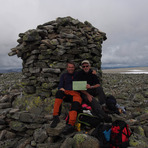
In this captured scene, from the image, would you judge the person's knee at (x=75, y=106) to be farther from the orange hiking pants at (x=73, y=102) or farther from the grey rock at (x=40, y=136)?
the grey rock at (x=40, y=136)

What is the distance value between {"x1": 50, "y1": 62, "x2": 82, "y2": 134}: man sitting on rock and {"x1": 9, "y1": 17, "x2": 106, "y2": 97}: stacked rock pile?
1397mm

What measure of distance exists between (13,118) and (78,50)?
5.86 m

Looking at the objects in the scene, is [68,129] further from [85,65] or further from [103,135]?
[85,65]

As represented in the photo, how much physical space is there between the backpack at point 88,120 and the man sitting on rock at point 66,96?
1.34 ft

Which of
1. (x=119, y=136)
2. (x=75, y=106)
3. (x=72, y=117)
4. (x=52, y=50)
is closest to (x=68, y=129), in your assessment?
(x=72, y=117)

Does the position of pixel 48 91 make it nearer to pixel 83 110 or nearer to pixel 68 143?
pixel 83 110

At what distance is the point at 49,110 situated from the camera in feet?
22.6

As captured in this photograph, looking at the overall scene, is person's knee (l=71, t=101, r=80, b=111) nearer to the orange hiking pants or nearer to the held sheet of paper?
the orange hiking pants

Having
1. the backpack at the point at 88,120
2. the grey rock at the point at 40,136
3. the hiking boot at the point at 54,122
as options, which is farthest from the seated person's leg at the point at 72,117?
the grey rock at the point at 40,136

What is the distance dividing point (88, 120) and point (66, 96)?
1.62 meters

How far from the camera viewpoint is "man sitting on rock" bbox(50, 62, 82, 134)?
4.84m

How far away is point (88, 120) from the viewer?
512cm

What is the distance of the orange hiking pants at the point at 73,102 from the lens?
192 inches

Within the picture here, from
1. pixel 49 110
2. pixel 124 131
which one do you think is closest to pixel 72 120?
pixel 124 131
